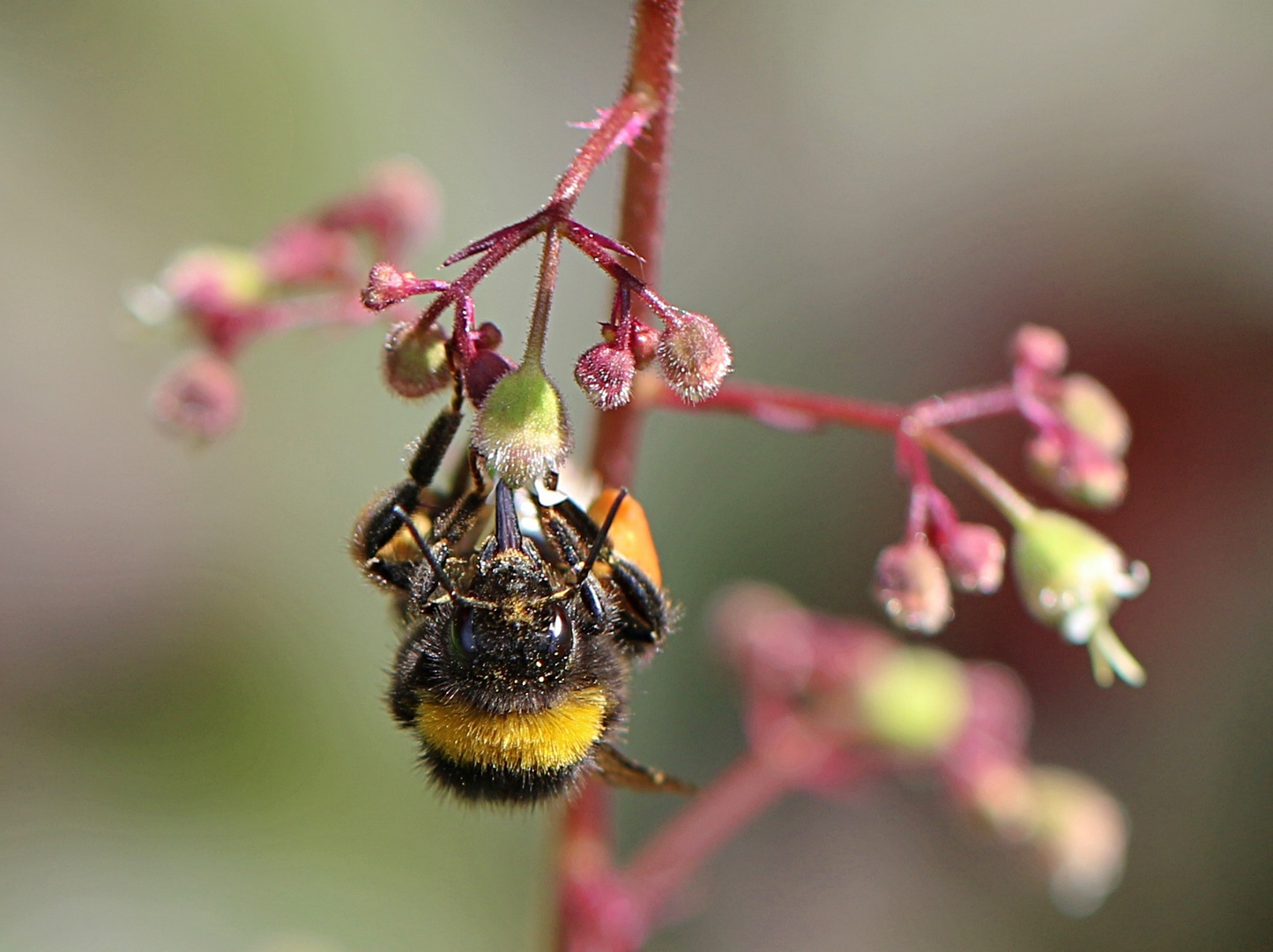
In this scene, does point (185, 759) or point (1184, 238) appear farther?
point (1184, 238)

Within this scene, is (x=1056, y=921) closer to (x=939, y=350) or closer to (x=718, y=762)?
(x=718, y=762)

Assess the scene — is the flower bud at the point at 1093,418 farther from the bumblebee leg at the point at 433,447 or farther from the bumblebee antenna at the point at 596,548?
the bumblebee leg at the point at 433,447

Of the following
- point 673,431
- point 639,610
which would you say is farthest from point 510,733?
point 673,431

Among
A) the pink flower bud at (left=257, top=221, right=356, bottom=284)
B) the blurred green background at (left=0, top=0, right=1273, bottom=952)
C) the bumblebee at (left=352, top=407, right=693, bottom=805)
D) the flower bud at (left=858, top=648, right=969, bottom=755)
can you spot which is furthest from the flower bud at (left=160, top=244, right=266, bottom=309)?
the blurred green background at (left=0, top=0, right=1273, bottom=952)

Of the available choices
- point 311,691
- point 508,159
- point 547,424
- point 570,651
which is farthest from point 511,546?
point 508,159

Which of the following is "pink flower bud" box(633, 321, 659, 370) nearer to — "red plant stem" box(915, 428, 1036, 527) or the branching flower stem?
the branching flower stem

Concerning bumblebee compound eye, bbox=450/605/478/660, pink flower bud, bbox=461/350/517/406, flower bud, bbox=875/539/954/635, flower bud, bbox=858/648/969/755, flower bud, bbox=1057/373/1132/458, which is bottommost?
bumblebee compound eye, bbox=450/605/478/660
